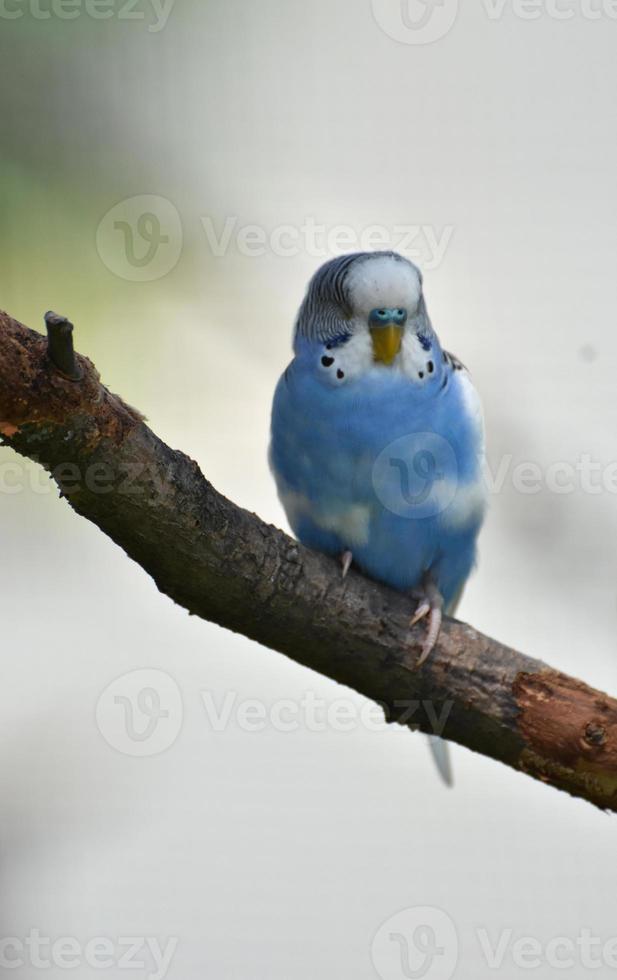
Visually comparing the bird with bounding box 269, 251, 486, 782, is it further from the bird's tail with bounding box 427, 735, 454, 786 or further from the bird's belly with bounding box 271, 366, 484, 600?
the bird's tail with bounding box 427, 735, 454, 786

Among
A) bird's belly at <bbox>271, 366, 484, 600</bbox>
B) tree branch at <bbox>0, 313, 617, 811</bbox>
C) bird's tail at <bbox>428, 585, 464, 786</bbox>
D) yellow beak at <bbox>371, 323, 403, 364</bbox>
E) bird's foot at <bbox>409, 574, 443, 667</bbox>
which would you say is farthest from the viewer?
bird's tail at <bbox>428, 585, 464, 786</bbox>

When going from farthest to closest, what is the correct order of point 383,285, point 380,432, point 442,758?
point 442,758
point 380,432
point 383,285

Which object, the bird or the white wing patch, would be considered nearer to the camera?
the bird

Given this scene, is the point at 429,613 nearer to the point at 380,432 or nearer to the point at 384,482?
the point at 384,482

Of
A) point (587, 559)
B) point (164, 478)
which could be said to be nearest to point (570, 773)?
point (587, 559)

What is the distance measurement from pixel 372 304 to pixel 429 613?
83cm

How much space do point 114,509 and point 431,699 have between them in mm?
988

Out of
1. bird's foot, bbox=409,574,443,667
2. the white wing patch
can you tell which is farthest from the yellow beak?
bird's foot, bbox=409,574,443,667

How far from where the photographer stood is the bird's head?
2635mm

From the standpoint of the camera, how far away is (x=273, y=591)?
2.36 m

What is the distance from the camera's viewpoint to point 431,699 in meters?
2.54

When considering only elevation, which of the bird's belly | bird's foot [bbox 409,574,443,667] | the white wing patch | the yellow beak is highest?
the yellow beak

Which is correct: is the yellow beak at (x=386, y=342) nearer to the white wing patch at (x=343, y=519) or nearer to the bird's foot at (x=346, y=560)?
Result: the white wing patch at (x=343, y=519)

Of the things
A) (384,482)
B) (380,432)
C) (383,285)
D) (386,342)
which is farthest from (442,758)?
(383,285)
